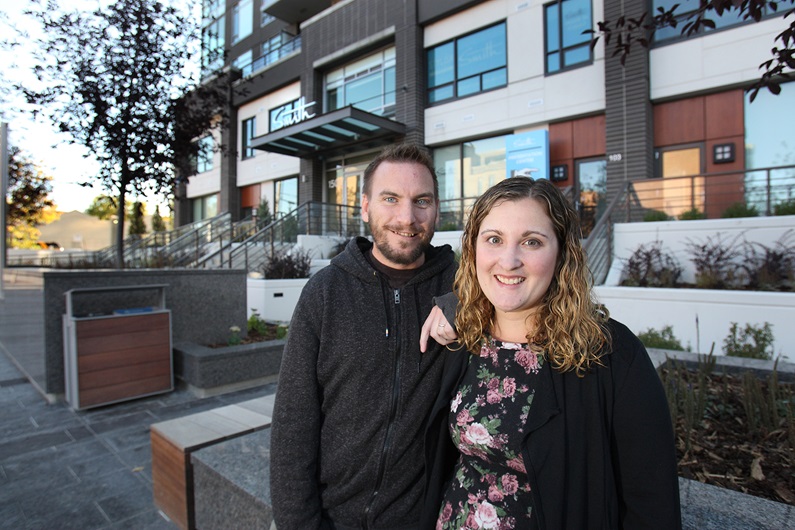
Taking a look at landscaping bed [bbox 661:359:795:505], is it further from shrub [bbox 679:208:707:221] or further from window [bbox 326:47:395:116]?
window [bbox 326:47:395:116]

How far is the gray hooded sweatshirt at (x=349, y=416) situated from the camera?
168cm

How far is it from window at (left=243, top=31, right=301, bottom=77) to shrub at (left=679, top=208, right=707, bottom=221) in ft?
55.0

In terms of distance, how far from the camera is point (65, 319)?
16.9 feet

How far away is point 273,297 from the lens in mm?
9750

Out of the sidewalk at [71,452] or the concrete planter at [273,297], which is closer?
the sidewalk at [71,452]

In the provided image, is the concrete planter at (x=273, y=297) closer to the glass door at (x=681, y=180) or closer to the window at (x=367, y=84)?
the glass door at (x=681, y=180)

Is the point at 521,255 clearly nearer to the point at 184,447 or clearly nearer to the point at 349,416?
the point at 349,416

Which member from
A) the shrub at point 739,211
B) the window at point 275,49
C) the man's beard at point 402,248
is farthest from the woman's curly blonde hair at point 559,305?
the window at point 275,49

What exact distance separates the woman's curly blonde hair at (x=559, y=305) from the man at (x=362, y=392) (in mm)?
251

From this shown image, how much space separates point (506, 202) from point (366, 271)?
2.06ft

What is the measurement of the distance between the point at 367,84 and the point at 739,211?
520 inches

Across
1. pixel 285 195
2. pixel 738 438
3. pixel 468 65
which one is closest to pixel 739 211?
pixel 738 438

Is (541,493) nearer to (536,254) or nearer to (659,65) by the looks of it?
(536,254)

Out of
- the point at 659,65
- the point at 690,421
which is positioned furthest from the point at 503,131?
the point at 690,421
